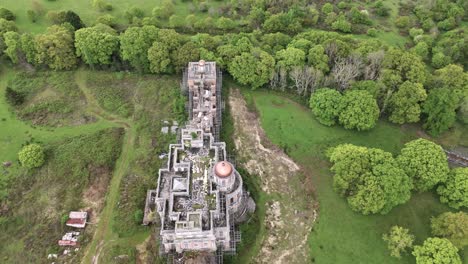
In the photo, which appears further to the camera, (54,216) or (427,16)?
(427,16)

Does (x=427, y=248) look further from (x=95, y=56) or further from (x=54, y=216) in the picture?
(x=95, y=56)

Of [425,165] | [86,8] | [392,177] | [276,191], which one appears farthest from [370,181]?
[86,8]

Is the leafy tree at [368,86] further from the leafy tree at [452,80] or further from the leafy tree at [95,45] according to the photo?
the leafy tree at [95,45]

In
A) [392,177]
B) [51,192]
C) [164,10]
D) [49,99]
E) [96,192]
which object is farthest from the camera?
[164,10]

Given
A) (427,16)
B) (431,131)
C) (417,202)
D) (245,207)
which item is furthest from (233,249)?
(427,16)

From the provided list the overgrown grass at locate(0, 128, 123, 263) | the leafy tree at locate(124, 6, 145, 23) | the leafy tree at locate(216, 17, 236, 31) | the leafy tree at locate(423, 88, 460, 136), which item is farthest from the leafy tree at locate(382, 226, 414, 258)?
the leafy tree at locate(124, 6, 145, 23)

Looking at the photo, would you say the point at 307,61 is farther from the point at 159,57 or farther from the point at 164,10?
the point at 164,10

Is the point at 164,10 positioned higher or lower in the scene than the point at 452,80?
higher
